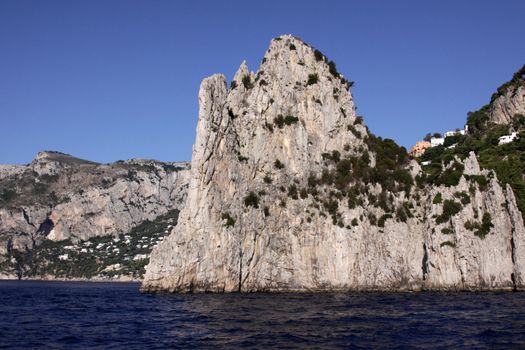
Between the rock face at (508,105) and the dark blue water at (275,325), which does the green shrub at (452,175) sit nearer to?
the dark blue water at (275,325)

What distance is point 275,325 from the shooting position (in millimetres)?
36500

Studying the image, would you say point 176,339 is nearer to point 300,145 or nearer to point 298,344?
point 298,344

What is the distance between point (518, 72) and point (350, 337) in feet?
391

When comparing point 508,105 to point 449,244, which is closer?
point 449,244

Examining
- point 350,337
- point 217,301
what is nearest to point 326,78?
point 217,301

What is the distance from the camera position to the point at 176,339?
1251 inches

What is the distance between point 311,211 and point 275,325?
41.0 meters

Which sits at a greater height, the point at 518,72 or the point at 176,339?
the point at 518,72

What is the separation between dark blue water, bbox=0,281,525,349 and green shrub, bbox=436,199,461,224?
19.8 metres

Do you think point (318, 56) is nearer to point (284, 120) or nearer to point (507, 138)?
point (284, 120)

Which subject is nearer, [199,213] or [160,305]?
[160,305]

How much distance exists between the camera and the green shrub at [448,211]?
73.2 m

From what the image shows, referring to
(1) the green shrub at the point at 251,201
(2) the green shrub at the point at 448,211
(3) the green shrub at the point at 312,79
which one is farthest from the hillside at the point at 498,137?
(1) the green shrub at the point at 251,201

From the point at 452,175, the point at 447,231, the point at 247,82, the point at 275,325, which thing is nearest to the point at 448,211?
the point at 447,231
